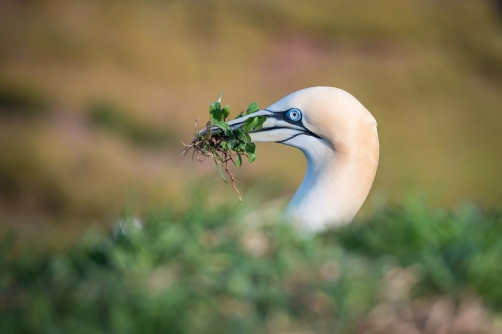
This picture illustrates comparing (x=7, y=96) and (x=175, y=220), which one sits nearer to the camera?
(x=175, y=220)

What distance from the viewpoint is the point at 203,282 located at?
188cm

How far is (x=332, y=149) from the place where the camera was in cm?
430

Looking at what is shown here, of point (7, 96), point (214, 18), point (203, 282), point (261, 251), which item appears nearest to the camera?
point (203, 282)

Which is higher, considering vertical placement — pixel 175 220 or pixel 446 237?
pixel 175 220

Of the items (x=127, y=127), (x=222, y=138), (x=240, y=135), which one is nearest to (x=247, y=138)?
(x=240, y=135)

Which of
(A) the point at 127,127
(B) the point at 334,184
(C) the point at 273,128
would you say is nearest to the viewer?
(B) the point at 334,184

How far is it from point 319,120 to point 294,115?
0.18 meters

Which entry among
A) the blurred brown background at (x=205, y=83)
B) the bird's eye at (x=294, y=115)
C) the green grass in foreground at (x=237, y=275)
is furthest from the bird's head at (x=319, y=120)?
the blurred brown background at (x=205, y=83)

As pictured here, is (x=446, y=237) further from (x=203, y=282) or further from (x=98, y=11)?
(x=98, y=11)

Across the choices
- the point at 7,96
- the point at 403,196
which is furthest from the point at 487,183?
the point at 403,196

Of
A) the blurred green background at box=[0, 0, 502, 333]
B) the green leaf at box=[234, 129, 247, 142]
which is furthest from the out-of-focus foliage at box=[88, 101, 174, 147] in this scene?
the green leaf at box=[234, 129, 247, 142]

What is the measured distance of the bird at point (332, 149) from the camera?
4164 millimetres

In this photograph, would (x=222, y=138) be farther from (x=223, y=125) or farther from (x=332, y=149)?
(x=332, y=149)

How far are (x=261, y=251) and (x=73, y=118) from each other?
521 inches
